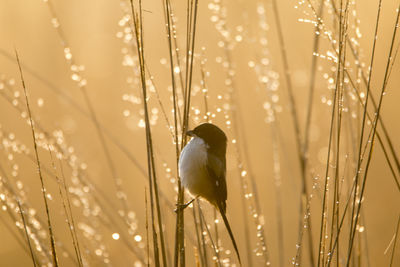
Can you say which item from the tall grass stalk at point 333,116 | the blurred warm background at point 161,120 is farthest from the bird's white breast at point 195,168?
the blurred warm background at point 161,120

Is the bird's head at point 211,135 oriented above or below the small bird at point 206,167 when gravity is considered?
above

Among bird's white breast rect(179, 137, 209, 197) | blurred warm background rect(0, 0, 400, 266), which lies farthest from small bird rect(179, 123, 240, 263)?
blurred warm background rect(0, 0, 400, 266)

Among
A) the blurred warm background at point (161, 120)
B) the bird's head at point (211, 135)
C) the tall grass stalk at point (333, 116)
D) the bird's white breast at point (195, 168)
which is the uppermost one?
the blurred warm background at point (161, 120)

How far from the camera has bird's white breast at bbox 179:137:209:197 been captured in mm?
2361

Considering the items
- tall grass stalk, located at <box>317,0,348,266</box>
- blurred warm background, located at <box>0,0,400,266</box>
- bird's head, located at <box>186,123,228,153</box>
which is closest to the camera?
tall grass stalk, located at <box>317,0,348,266</box>

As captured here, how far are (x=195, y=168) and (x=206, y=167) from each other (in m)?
0.05

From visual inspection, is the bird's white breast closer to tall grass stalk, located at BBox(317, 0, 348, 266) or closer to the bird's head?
the bird's head

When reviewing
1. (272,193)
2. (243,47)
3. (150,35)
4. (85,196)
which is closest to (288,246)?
(272,193)

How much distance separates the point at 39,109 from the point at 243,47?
6.21 feet

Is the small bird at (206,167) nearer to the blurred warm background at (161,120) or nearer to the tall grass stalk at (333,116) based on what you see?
the tall grass stalk at (333,116)

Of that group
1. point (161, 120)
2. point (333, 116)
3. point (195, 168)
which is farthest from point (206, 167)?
point (161, 120)

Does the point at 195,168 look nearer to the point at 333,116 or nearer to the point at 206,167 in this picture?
the point at 206,167

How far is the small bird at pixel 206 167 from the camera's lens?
2.37 metres

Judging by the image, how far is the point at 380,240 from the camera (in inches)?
173
